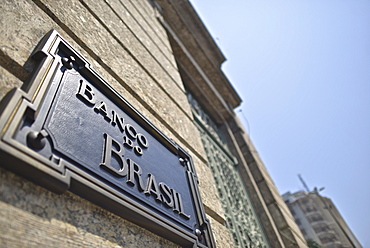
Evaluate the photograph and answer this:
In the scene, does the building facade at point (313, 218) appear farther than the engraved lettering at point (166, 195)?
Yes

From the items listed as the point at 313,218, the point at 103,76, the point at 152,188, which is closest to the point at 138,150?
the point at 152,188

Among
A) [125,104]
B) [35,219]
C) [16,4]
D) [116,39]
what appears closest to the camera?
[35,219]

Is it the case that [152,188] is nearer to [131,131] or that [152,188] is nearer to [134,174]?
[134,174]

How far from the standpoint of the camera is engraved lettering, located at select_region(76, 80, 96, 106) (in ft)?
3.09

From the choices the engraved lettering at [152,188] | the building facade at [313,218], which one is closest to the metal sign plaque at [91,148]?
the engraved lettering at [152,188]

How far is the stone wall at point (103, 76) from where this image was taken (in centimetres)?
60

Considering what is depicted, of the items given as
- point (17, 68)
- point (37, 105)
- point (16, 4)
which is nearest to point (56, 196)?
point (37, 105)

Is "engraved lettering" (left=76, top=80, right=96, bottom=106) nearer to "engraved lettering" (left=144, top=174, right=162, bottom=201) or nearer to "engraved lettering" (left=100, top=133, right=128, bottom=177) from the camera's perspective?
"engraved lettering" (left=100, top=133, right=128, bottom=177)

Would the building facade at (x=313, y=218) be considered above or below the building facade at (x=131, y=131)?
above

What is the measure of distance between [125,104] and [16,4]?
55cm

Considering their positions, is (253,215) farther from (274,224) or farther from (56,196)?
(56,196)

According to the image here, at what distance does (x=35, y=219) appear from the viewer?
1.98 feet

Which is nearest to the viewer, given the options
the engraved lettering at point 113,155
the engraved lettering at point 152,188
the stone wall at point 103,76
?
the stone wall at point 103,76

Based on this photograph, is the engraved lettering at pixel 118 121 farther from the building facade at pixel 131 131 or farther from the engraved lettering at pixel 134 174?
the engraved lettering at pixel 134 174
